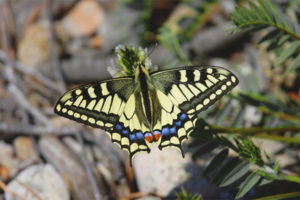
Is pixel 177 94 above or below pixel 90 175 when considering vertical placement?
above

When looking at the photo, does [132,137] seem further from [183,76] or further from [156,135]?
[183,76]

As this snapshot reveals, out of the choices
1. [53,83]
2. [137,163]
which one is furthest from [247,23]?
[53,83]

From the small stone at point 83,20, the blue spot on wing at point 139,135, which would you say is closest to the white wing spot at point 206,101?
the blue spot on wing at point 139,135

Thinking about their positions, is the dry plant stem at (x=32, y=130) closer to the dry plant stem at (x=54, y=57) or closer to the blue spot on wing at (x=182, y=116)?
the dry plant stem at (x=54, y=57)

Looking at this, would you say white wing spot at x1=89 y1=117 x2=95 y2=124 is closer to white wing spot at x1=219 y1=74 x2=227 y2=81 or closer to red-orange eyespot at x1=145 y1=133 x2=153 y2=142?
red-orange eyespot at x1=145 y1=133 x2=153 y2=142

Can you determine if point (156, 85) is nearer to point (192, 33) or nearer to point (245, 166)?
point (245, 166)

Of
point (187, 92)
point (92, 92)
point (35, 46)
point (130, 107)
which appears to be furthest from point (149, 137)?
point (35, 46)

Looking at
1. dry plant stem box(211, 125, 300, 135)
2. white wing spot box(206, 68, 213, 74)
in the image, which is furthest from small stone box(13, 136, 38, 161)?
white wing spot box(206, 68, 213, 74)
